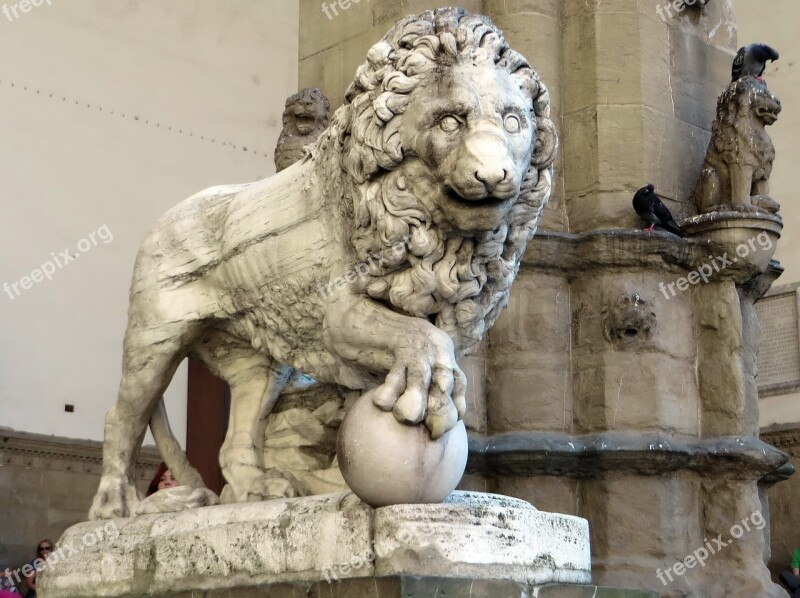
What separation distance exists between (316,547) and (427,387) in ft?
1.64

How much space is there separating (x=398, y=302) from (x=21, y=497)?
6.04 meters

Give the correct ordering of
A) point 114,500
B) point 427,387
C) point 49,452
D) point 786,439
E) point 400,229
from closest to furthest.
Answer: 1. point 427,387
2. point 400,229
3. point 114,500
4. point 49,452
5. point 786,439

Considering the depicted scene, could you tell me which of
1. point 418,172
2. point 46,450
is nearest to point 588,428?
point 418,172

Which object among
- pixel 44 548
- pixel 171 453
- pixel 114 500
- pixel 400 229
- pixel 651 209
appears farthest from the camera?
pixel 44 548

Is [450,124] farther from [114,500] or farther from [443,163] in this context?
[114,500]

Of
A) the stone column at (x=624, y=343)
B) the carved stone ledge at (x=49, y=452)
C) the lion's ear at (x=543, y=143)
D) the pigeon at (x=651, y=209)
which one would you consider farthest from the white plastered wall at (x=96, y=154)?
the lion's ear at (x=543, y=143)

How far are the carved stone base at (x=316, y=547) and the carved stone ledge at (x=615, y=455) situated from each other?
1469 millimetres

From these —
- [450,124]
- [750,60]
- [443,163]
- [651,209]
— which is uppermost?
[750,60]

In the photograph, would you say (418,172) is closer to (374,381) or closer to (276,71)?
(374,381)

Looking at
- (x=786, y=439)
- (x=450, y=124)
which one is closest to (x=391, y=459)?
(x=450, y=124)

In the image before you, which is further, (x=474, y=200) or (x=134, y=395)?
(x=134, y=395)

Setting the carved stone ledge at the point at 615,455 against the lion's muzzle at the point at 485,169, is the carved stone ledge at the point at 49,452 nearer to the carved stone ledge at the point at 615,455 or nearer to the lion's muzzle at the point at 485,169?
the carved stone ledge at the point at 615,455

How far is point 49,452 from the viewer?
360 inches

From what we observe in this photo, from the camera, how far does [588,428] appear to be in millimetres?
5301
